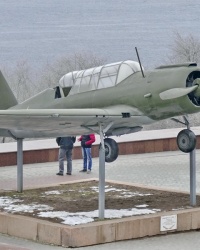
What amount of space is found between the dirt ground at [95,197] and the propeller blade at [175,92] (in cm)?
250

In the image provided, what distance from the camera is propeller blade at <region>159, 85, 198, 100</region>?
2105 cm

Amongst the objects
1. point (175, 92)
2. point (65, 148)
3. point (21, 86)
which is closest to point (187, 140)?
point (175, 92)

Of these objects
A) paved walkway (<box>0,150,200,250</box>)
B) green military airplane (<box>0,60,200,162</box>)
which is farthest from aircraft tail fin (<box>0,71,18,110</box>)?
paved walkway (<box>0,150,200,250</box>)

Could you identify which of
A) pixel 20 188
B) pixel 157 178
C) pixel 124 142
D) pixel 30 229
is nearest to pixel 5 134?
pixel 20 188

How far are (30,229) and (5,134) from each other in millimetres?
4658

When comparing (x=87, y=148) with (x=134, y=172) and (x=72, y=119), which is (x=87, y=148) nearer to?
(x=134, y=172)

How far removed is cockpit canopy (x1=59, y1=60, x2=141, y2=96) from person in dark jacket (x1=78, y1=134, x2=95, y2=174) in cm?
669

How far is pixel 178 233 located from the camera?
2103 cm

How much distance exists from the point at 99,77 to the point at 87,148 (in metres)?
7.82

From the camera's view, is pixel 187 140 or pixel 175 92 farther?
pixel 187 140

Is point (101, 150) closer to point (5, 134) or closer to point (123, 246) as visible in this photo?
point (123, 246)

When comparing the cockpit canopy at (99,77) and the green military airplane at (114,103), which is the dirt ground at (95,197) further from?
the cockpit canopy at (99,77)

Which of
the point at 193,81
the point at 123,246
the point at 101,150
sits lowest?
the point at 123,246

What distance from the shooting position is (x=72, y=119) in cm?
2078
